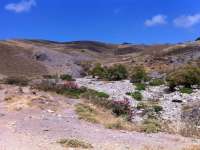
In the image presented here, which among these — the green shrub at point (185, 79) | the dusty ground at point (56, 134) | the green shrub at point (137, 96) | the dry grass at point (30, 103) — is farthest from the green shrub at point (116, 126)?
the green shrub at point (185, 79)

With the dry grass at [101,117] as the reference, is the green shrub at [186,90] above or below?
above

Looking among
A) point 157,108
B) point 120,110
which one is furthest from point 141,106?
point 120,110

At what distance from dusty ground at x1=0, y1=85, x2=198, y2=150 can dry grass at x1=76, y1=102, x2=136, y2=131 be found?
404 mm

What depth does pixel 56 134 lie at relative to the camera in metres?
16.3

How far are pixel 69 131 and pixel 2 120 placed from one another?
3443 mm

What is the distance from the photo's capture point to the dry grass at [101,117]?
19.2 metres

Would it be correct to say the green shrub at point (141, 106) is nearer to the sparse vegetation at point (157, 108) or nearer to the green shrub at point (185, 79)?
the sparse vegetation at point (157, 108)

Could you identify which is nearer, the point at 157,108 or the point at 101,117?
the point at 101,117

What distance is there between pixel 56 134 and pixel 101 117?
214 inches

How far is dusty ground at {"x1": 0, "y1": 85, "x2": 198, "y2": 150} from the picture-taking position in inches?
568

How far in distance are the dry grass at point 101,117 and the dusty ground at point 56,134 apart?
40cm

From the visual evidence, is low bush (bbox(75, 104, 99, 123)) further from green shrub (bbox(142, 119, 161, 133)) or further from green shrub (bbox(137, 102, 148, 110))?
green shrub (bbox(137, 102, 148, 110))

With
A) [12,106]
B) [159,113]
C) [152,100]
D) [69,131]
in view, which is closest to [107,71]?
[152,100]

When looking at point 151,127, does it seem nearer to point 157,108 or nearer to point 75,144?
point 75,144
